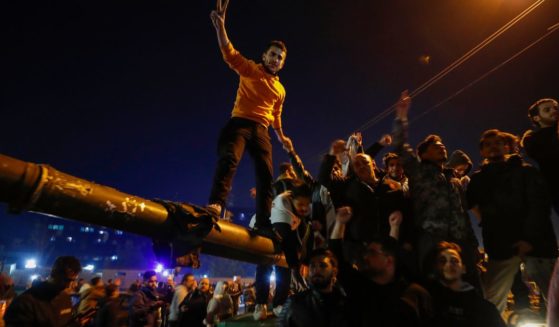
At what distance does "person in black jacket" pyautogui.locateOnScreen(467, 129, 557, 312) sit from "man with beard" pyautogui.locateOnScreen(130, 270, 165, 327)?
8.76m

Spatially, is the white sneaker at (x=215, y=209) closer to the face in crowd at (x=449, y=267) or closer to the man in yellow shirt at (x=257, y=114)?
the man in yellow shirt at (x=257, y=114)

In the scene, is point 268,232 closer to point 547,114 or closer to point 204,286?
point 547,114

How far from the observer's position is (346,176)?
18.0 ft

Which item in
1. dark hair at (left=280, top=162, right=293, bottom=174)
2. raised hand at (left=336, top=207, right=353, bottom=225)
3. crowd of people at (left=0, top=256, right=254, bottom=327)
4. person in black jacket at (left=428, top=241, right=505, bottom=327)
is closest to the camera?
person in black jacket at (left=428, top=241, right=505, bottom=327)

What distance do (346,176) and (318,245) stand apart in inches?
45.1

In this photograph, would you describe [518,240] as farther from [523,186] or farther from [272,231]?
[272,231]

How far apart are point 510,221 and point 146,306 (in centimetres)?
926

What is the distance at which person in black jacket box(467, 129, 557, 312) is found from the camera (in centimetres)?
372

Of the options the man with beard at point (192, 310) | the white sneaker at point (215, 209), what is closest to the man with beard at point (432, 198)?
the white sneaker at point (215, 209)

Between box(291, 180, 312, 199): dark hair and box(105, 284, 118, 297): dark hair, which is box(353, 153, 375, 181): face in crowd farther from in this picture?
box(105, 284, 118, 297): dark hair

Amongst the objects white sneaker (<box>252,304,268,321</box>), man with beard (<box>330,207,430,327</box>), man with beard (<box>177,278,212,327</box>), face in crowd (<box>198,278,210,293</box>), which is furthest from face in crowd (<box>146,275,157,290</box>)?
man with beard (<box>330,207,430,327</box>)

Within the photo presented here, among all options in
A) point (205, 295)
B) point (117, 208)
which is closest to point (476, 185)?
point (117, 208)

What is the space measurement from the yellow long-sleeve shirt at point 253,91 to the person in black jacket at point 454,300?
283cm

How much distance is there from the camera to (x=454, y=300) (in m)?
3.42
